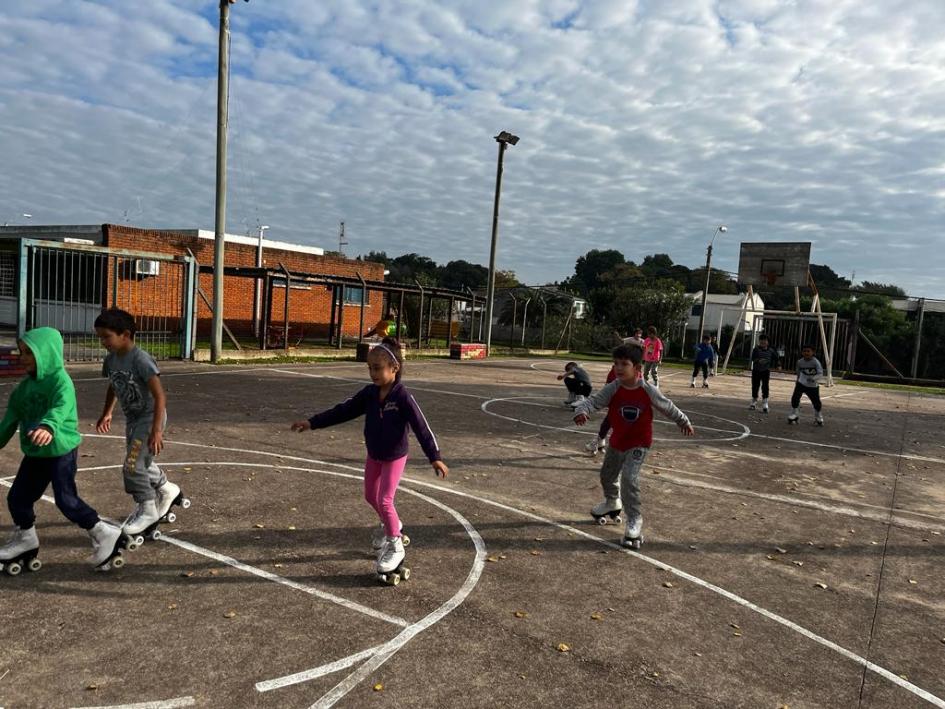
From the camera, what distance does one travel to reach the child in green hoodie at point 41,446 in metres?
4.53

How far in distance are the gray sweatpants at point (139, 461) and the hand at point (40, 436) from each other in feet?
2.72

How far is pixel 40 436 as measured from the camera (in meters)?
4.41

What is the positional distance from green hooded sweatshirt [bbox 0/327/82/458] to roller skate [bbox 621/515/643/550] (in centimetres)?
445

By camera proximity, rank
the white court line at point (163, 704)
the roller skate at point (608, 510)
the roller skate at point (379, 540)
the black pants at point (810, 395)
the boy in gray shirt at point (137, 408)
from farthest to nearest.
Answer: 1. the black pants at point (810, 395)
2. the roller skate at point (608, 510)
3. the boy in gray shirt at point (137, 408)
4. the roller skate at point (379, 540)
5. the white court line at point (163, 704)

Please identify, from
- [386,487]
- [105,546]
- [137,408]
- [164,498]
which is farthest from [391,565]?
[137,408]

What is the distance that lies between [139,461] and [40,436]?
96 cm

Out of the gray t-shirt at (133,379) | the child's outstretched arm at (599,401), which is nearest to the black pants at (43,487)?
the gray t-shirt at (133,379)

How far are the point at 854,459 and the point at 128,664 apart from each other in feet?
35.4

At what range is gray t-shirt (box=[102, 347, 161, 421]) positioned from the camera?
5301 mm

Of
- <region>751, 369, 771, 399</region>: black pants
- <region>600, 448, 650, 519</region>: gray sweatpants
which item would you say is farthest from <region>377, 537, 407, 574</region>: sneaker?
<region>751, 369, 771, 399</region>: black pants

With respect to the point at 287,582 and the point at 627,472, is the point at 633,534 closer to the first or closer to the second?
the point at 627,472

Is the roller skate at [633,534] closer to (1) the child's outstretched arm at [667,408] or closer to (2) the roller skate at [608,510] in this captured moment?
(2) the roller skate at [608,510]

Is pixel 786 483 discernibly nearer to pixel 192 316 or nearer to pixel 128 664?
pixel 128 664

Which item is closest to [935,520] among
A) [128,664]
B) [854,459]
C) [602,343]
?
[854,459]
